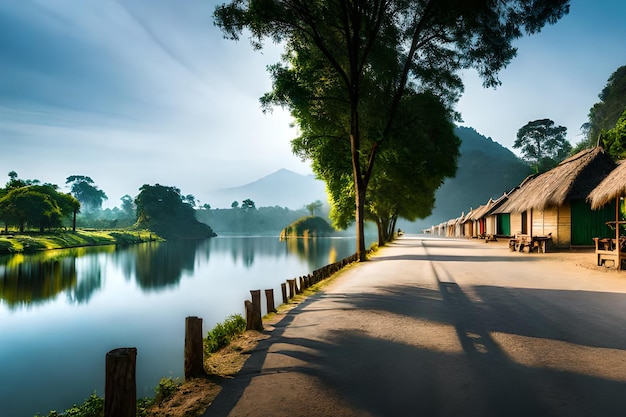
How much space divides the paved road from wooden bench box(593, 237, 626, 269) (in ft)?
15.7

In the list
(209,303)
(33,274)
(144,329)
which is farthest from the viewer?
(33,274)

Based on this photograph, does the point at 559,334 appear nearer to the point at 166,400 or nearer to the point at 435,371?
the point at 435,371

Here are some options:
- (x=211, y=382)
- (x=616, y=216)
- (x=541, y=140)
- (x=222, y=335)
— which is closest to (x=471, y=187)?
(x=541, y=140)

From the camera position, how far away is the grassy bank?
45.1 meters

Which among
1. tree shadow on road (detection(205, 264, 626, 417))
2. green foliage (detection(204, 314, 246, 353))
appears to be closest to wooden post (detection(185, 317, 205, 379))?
tree shadow on road (detection(205, 264, 626, 417))

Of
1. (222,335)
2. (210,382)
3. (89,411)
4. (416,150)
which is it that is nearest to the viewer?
(210,382)

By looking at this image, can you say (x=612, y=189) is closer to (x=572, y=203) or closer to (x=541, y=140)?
(x=572, y=203)

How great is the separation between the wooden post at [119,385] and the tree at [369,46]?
15.0 metres

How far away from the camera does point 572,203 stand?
22.2 m

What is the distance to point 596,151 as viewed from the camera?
21594mm

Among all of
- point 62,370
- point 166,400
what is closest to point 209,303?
point 62,370

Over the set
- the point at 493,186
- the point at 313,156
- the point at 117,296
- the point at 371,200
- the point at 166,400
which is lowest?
the point at 117,296

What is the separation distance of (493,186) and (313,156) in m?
176

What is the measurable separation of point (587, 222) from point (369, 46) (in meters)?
17.1
